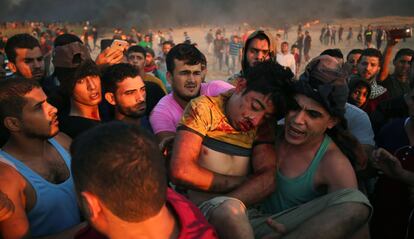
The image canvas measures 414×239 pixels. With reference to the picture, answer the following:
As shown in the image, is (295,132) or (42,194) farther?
(295,132)

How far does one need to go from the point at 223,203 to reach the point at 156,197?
21.0 inches

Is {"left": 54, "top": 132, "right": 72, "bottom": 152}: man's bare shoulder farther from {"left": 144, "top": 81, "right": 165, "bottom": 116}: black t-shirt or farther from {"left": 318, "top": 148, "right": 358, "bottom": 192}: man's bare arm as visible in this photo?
{"left": 318, "top": 148, "right": 358, "bottom": 192}: man's bare arm

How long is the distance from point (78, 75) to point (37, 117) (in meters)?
1.07

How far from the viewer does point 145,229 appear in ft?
4.70

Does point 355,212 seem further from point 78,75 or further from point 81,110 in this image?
point 78,75

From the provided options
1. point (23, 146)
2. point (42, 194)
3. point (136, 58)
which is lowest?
point (42, 194)

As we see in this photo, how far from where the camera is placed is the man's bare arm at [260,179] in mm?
2322

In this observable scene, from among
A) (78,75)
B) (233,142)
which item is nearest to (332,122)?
(233,142)

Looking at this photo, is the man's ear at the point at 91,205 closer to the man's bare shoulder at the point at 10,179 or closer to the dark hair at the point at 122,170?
the dark hair at the point at 122,170

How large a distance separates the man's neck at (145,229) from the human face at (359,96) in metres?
3.69

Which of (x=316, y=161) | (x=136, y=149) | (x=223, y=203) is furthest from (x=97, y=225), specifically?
(x=316, y=161)

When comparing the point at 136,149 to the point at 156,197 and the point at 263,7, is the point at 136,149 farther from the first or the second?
the point at 263,7

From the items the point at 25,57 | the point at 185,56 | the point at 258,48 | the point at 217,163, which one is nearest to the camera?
the point at 217,163

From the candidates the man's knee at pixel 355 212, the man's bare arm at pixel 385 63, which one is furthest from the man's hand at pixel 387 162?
the man's bare arm at pixel 385 63
